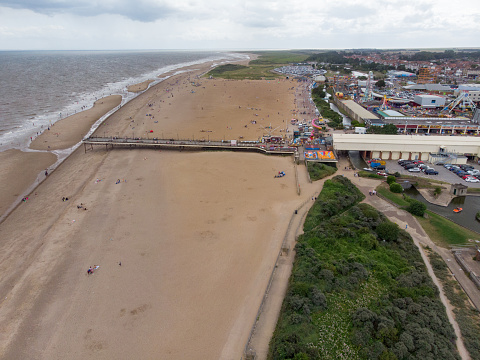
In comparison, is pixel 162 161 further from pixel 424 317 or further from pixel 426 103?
pixel 426 103

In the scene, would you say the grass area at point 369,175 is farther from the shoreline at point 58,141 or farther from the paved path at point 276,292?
the shoreline at point 58,141

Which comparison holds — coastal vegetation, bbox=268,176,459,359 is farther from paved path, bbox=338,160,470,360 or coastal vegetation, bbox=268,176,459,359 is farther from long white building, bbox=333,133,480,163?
long white building, bbox=333,133,480,163

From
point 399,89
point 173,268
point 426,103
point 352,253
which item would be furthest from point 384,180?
point 399,89

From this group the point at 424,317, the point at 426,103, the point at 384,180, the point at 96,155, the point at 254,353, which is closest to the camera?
the point at 254,353

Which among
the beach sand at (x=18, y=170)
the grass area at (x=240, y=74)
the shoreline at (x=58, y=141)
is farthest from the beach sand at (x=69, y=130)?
the grass area at (x=240, y=74)

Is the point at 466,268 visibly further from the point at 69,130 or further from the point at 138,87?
the point at 138,87

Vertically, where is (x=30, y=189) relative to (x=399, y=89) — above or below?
below
